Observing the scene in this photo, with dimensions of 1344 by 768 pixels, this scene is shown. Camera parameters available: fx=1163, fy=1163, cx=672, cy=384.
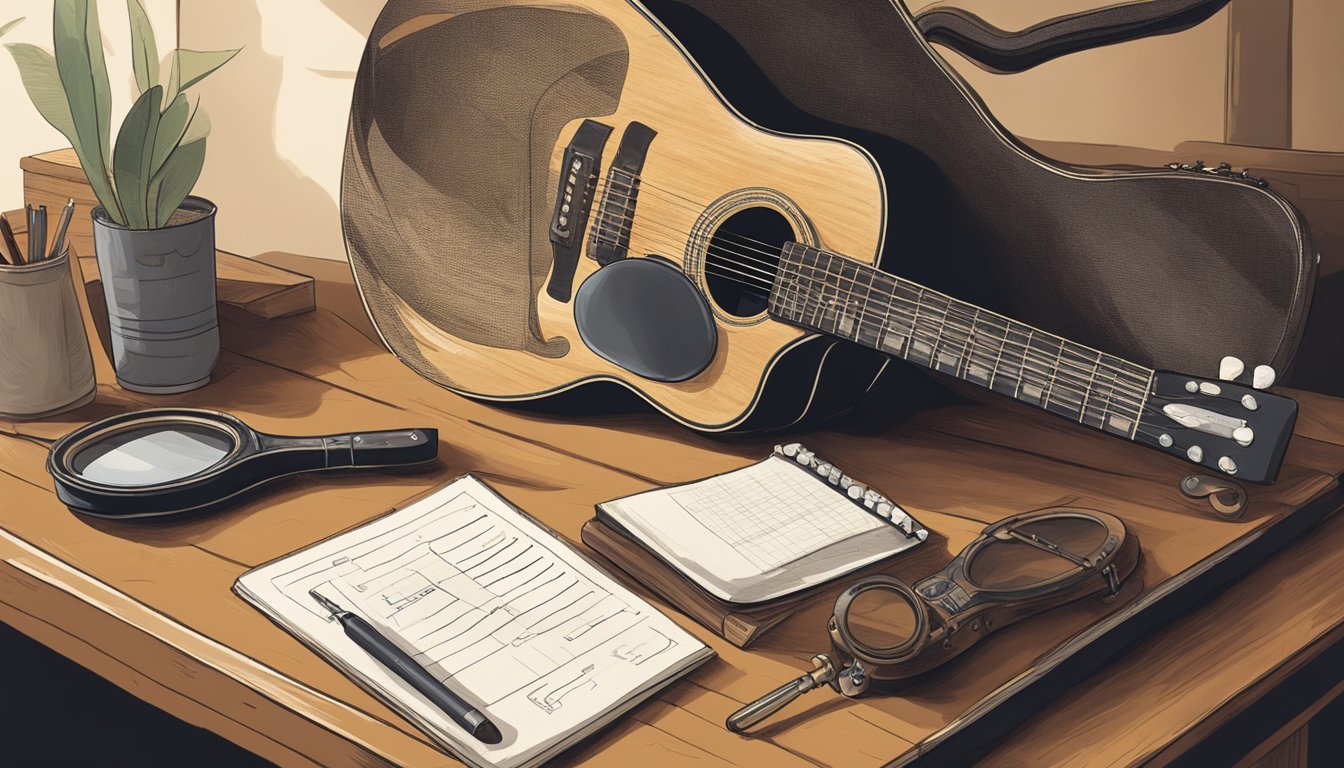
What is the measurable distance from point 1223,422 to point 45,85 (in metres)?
1.06

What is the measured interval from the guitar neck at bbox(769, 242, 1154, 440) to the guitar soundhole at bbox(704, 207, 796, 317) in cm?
4

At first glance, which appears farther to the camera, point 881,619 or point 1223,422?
point 1223,422

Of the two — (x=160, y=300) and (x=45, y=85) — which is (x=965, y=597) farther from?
(x=45, y=85)

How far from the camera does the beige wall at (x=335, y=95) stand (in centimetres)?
96

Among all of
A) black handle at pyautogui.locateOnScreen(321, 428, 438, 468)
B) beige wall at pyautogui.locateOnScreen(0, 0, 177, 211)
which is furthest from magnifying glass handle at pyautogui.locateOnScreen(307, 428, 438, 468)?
beige wall at pyautogui.locateOnScreen(0, 0, 177, 211)

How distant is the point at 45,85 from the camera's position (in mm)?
1074

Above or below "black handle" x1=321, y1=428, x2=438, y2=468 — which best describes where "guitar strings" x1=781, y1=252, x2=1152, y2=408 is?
above

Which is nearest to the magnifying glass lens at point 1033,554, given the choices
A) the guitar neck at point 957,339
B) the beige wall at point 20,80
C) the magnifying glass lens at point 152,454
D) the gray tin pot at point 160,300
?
the guitar neck at point 957,339

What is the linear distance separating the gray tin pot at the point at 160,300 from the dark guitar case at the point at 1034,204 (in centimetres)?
51

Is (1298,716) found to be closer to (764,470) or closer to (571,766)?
(764,470)

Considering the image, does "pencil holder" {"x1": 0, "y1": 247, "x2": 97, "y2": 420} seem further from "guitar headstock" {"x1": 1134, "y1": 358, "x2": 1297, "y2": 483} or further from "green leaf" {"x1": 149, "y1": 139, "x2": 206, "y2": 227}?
"guitar headstock" {"x1": 1134, "y1": 358, "x2": 1297, "y2": 483}

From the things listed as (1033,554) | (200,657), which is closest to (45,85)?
(200,657)

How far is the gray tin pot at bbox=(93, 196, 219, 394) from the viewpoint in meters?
1.07

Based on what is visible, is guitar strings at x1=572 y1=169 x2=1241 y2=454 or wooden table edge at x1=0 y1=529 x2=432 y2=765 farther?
guitar strings at x1=572 y1=169 x2=1241 y2=454
